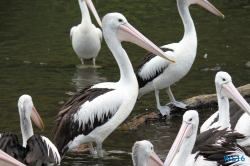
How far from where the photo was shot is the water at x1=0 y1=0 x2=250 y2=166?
7.64 m

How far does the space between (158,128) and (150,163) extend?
239 centimetres

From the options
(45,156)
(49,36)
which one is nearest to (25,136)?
(45,156)

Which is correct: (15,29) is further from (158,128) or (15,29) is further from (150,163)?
(150,163)

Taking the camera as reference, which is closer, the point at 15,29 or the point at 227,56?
the point at 227,56

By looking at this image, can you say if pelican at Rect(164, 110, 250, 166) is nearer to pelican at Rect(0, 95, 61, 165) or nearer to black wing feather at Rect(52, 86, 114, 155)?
pelican at Rect(0, 95, 61, 165)

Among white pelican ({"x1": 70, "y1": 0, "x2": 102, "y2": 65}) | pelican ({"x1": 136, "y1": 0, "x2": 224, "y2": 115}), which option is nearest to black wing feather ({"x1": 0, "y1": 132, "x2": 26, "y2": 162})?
pelican ({"x1": 136, "y1": 0, "x2": 224, "y2": 115})

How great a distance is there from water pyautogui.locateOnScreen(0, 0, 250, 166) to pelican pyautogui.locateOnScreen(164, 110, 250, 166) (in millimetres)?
952

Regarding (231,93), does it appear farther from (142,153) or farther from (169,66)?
(169,66)

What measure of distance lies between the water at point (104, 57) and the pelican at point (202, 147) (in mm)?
952

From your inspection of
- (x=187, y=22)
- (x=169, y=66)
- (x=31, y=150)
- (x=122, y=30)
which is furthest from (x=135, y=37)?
(x=31, y=150)

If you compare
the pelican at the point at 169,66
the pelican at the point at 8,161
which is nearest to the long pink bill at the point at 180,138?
the pelican at the point at 8,161

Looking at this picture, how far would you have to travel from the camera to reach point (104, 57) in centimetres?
1196

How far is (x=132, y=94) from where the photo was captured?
673 centimetres

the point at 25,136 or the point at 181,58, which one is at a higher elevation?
the point at 181,58
